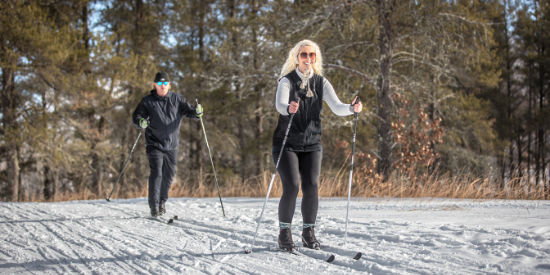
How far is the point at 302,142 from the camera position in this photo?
2.96m

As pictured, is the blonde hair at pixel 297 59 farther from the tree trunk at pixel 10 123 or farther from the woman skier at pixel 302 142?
the tree trunk at pixel 10 123

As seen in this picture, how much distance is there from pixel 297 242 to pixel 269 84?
559 cm

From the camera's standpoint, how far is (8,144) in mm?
10727

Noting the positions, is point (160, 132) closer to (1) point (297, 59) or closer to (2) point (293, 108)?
(1) point (297, 59)

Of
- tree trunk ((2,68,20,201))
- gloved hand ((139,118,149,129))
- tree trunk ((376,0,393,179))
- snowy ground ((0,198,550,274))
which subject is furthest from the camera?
tree trunk ((2,68,20,201))

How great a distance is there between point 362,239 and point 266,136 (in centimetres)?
1118

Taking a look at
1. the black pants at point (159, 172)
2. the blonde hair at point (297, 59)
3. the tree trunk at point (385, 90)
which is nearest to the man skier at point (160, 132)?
the black pants at point (159, 172)

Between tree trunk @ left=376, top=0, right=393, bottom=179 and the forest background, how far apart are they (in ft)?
0.09

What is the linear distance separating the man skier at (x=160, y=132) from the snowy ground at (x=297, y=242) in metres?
0.42

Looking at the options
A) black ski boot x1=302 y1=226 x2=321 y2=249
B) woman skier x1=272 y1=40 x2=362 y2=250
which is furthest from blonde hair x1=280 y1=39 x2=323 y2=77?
black ski boot x1=302 y1=226 x2=321 y2=249

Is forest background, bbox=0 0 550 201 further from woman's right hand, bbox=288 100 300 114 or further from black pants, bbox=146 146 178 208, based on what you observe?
woman's right hand, bbox=288 100 300 114

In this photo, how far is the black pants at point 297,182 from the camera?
2949mm

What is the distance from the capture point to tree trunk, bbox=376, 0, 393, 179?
7.45 m

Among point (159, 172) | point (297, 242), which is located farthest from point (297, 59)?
point (159, 172)
